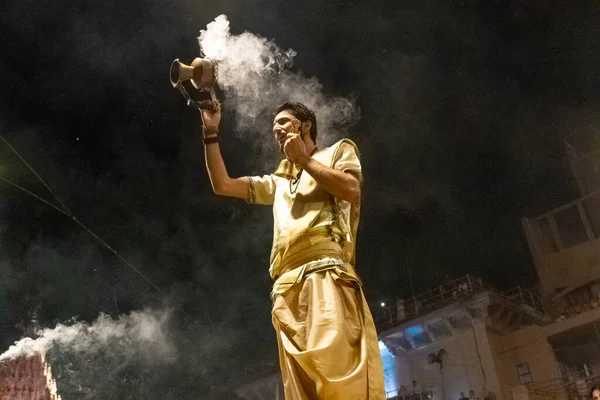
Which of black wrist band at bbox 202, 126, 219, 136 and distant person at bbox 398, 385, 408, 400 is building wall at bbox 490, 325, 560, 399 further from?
black wrist band at bbox 202, 126, 219, 136

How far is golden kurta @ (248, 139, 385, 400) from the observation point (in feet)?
8.02

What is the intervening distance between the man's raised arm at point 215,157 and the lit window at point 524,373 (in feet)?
75.2

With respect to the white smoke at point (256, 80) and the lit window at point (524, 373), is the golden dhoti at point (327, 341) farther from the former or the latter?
the lit window at point (524, 373)

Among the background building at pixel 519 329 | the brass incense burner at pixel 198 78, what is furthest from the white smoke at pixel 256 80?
the background building at pixel 519 329

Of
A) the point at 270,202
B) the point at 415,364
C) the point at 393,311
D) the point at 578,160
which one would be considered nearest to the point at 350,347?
the point at 270,202

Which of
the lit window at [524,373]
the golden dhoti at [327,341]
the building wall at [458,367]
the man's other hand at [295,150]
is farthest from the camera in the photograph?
the lit window at [524,373]

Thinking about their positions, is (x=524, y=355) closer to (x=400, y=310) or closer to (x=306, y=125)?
(x=400, y=310)

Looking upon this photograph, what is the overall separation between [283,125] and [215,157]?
0.49 metres

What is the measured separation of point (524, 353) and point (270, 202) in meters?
22.9

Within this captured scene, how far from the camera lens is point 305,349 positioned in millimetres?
2613

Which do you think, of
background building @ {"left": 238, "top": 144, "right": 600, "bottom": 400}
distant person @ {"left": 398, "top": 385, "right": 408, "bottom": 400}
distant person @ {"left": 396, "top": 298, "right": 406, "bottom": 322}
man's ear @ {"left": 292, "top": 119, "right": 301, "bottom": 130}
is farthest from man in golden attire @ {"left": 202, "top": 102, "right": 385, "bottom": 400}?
distant person @ {"left": 396, "top": 298, "right": 406, "bottom": 322}

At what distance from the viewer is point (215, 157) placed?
339 centimetres

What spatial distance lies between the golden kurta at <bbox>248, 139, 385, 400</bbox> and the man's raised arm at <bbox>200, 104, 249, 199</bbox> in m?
0.36

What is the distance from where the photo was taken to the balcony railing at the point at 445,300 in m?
24.8
